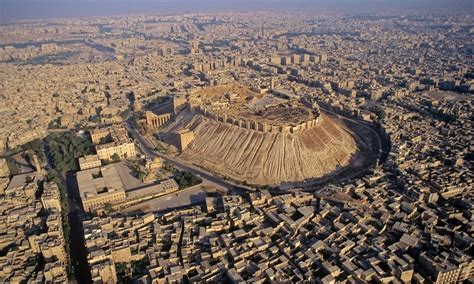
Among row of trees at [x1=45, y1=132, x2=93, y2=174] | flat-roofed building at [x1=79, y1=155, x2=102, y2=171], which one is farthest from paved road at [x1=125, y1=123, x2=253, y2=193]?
row of trees at [x1=45, y1=132, x2=93, y2=174]

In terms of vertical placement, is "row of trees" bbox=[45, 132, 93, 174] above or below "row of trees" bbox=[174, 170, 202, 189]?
above

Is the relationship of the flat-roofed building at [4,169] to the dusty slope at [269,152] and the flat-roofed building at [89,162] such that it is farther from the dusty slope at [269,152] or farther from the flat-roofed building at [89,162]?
the dusty slope at [269,152]

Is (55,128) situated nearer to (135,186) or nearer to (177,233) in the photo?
(135,186)

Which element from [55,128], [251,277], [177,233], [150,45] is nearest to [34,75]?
[55,128]

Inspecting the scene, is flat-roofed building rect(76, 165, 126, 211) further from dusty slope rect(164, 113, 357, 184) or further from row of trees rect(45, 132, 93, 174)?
dusty slope rect(164, 113, 357, 184)

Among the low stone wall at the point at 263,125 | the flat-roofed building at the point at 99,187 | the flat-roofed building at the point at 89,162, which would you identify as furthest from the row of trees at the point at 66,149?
the low stone wall at the point at 263,125

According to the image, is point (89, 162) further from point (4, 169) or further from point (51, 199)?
point (4, 169)

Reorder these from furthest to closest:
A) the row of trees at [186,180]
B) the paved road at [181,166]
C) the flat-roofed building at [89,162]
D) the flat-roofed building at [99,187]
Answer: the flat-roofed building at [89,162] < the paved road at [181,166] < the row of trees at [186,180] < the flat-roofed building at [99,187]

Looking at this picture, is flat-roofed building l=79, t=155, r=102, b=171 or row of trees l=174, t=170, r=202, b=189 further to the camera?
flat-roofed building l=79, t=155, r=102, b=171
